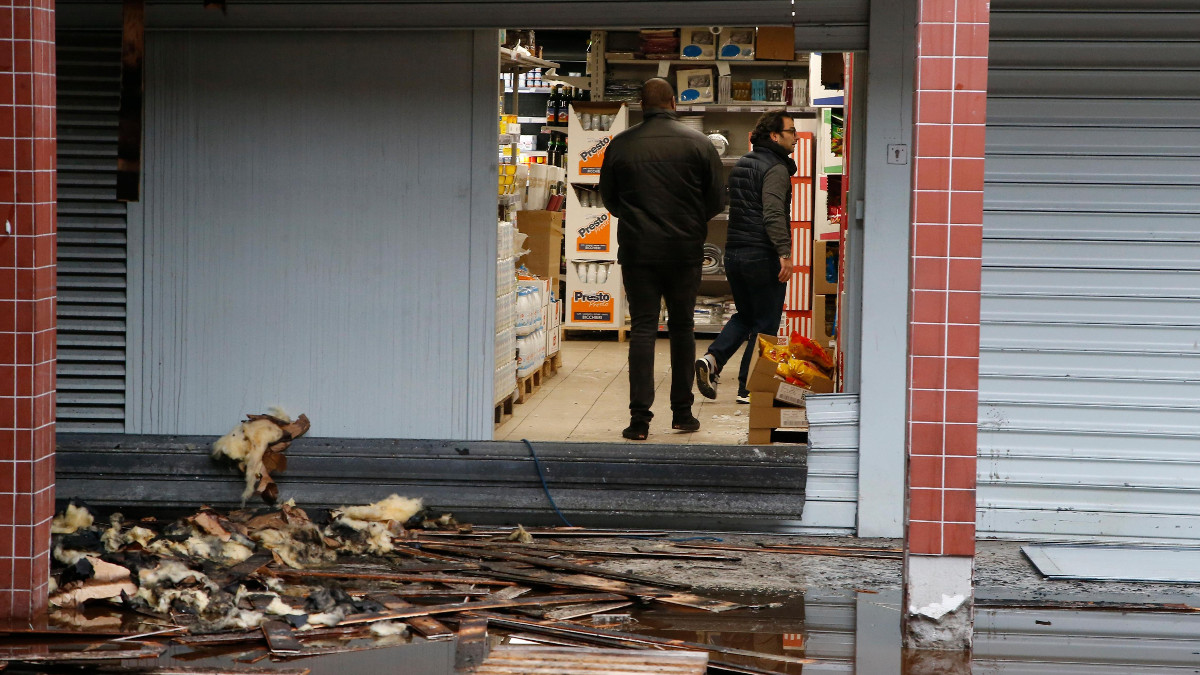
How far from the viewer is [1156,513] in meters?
6.89

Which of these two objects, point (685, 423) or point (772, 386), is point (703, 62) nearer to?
point (685, 423)

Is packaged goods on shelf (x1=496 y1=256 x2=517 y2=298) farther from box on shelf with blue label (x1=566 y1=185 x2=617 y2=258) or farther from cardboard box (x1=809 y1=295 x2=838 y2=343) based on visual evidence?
box on shelf with blue label (x1=566 y1=185 x2=617 y2=258)

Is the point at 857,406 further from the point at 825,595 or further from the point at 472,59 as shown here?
the point at 472,59

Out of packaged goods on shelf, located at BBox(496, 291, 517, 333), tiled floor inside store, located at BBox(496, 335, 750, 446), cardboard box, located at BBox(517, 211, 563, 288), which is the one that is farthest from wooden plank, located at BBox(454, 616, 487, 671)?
cardboard box, located at BBox(517, 211, 563, 288)

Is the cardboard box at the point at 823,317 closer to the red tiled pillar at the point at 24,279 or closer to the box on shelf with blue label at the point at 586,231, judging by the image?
the box on shelf with blue label at the point at 586,231

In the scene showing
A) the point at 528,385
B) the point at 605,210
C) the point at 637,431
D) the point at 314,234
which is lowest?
the point at 637,431

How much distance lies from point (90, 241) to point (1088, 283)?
557 cm

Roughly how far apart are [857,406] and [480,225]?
91.0 inches

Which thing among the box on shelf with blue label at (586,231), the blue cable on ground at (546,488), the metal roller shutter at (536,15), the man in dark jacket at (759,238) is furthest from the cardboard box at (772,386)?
the box on shelf with blue label at (586,231)

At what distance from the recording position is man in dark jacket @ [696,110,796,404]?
9.31 metres

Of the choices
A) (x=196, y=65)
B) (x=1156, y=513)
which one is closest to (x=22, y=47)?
(x=196, y=65)

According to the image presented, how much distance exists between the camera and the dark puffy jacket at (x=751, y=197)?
30.6ft

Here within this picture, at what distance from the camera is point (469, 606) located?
5.43 metres

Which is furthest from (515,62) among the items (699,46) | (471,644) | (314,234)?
(471,644)
